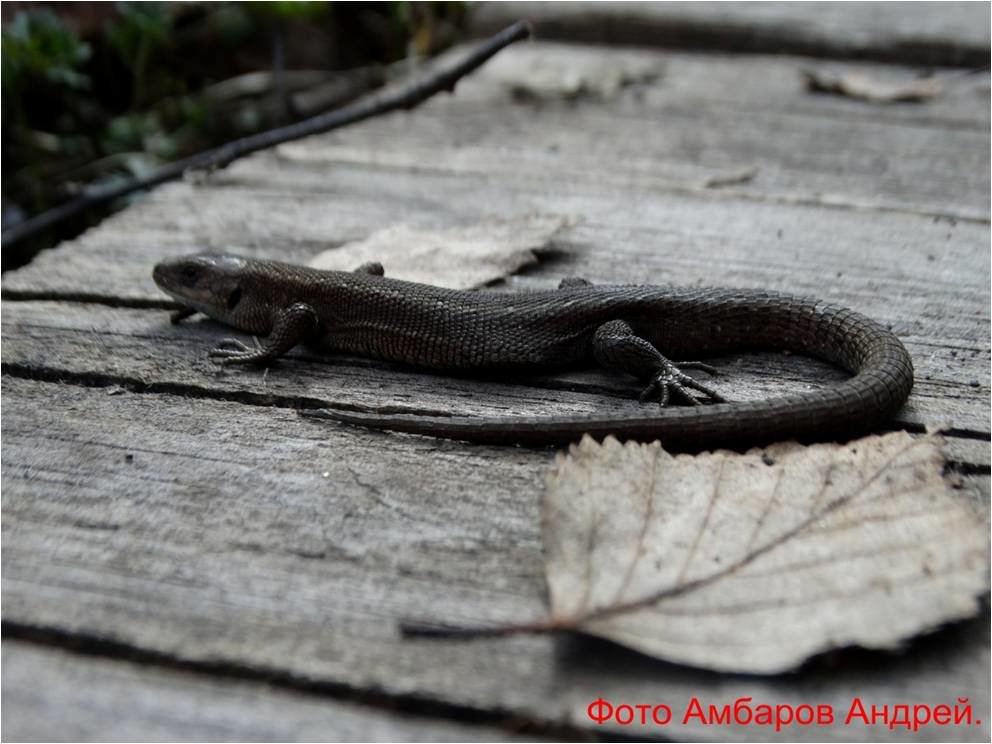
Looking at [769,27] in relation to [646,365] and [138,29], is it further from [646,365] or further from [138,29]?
[646,365]

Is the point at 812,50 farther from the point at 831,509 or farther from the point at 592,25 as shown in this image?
the point at 831,509

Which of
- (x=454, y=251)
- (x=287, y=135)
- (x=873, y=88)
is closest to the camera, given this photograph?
(x=454, y=251)

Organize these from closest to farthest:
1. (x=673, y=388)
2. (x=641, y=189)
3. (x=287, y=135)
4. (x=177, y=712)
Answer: (x=177, y=712), (x=673, y=388), (x=641, y=189), (x=287, y=135)

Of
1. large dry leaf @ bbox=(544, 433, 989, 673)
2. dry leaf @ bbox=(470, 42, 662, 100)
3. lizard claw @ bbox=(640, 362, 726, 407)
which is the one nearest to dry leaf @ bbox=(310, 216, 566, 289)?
lizard claw @ bbox=(640, 362, 726, 407)

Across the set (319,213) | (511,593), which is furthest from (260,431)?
(319,213)

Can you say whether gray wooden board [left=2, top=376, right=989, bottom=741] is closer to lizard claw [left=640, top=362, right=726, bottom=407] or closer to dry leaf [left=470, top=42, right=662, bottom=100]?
lizard claw [left=640, top=362, right=726, bottom=407]

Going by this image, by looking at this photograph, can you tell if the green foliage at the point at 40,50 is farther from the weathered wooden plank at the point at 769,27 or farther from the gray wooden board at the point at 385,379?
the weathered wooden plank at the point at 769,27

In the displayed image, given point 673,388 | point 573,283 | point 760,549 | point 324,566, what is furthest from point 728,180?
point 324,566

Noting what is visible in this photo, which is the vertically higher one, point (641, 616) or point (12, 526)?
point (641, 616)
